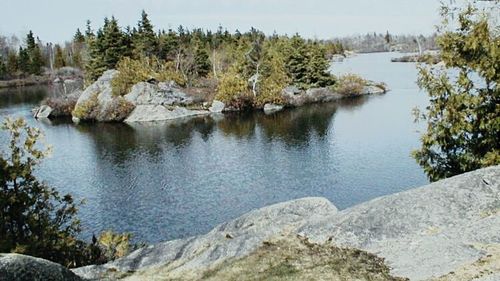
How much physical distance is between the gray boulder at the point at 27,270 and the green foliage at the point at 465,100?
1800cm

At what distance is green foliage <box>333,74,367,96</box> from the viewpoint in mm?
94400

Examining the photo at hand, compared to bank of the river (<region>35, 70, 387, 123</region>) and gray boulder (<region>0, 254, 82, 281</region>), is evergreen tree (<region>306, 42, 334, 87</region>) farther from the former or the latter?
gray boulder (<region>0, 254, 82, 281</region>)

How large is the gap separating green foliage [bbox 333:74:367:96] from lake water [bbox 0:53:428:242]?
53.6ft

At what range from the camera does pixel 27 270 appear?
42.4 ft

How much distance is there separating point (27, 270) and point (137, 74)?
3031 inches

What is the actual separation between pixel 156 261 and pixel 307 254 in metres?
A: 6.12

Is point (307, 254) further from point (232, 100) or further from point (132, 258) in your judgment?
point (232, 100)

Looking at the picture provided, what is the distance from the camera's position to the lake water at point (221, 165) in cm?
3597

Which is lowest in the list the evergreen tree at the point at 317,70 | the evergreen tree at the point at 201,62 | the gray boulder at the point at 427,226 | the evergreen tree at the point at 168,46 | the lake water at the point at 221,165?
the lake water at the point at 221,165

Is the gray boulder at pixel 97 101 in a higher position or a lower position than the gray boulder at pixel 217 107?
higher

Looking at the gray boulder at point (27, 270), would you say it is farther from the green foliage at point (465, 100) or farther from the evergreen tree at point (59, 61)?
the evergreen tree at point (59, 61)

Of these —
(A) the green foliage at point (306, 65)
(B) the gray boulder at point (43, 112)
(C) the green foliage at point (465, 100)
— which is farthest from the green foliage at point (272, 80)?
(C) the green foliage at point (465, 100)

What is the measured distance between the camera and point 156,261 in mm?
18672

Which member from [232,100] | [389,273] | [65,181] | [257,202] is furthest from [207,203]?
[232,100]
